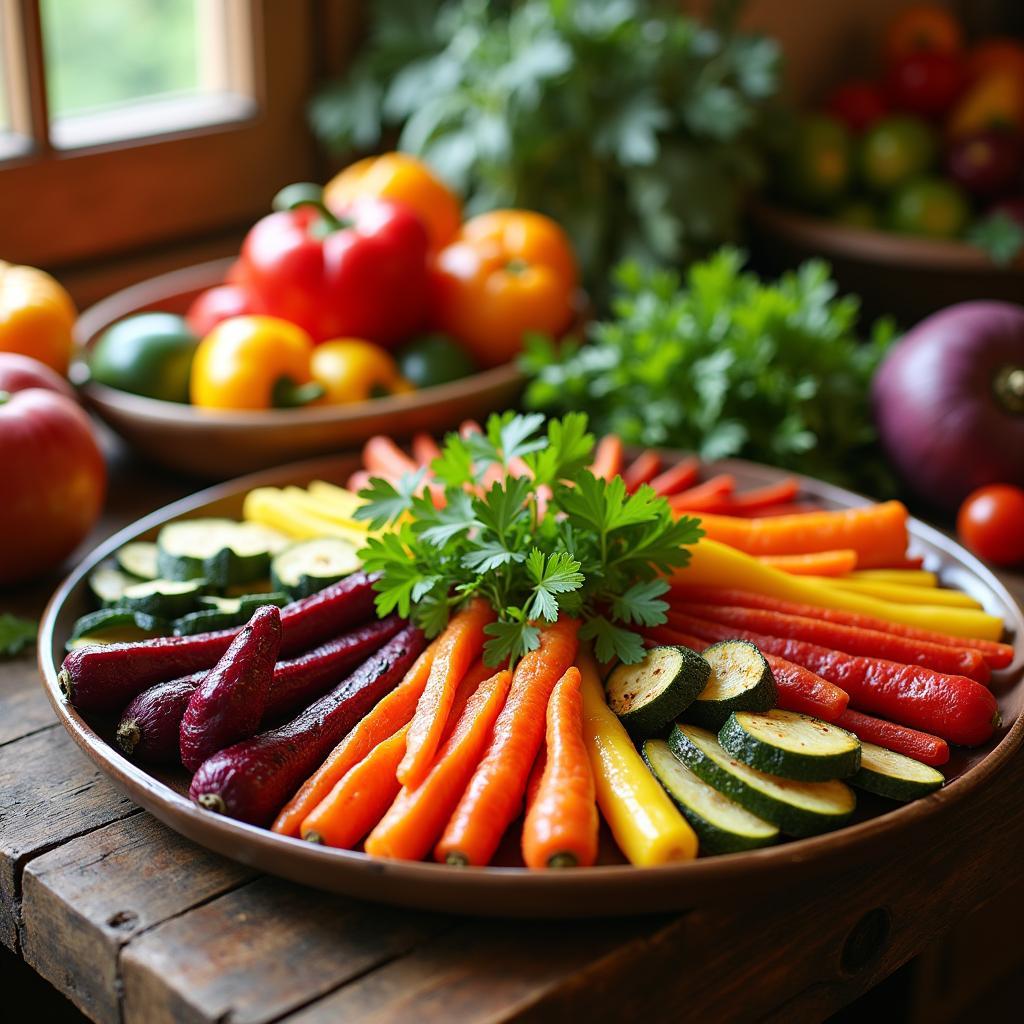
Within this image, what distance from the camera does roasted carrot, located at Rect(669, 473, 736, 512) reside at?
1526mm

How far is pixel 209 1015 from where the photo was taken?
885 millimetres

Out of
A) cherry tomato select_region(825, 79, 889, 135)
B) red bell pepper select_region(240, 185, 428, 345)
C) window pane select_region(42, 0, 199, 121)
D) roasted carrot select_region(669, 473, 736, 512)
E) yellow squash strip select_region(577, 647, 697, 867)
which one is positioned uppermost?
window pane select_region(42, 0, 199, 121)

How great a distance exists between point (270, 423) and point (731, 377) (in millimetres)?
652

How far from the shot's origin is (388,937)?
97cm

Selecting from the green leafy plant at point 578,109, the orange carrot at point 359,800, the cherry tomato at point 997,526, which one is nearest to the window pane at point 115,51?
the green leafy plant at point 578,109

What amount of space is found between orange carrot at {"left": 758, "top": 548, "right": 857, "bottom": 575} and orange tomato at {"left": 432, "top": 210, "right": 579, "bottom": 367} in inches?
29.6

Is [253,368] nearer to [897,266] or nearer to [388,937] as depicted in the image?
[388,937]


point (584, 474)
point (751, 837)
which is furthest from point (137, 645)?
point (751, 837)

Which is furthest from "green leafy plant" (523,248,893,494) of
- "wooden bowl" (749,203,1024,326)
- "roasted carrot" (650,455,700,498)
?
"wooden bowl" (749,203,1024,326)

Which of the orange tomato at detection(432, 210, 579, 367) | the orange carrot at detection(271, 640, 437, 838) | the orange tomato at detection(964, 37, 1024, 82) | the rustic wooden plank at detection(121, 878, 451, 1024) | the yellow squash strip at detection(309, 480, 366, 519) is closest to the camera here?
the rustic wooden plank at detection(121, 878, 451, 1024)

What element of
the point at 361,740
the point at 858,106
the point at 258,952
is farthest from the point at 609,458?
the point at 858,106

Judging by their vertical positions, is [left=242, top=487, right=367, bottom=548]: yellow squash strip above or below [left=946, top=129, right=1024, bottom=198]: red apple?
below

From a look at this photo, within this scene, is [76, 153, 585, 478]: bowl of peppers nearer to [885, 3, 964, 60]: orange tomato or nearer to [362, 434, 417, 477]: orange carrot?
[362, 434, 417, 477]: orange carrot

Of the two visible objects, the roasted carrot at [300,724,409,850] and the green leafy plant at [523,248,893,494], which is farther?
the green leafy plant at [523,248,893,494]
